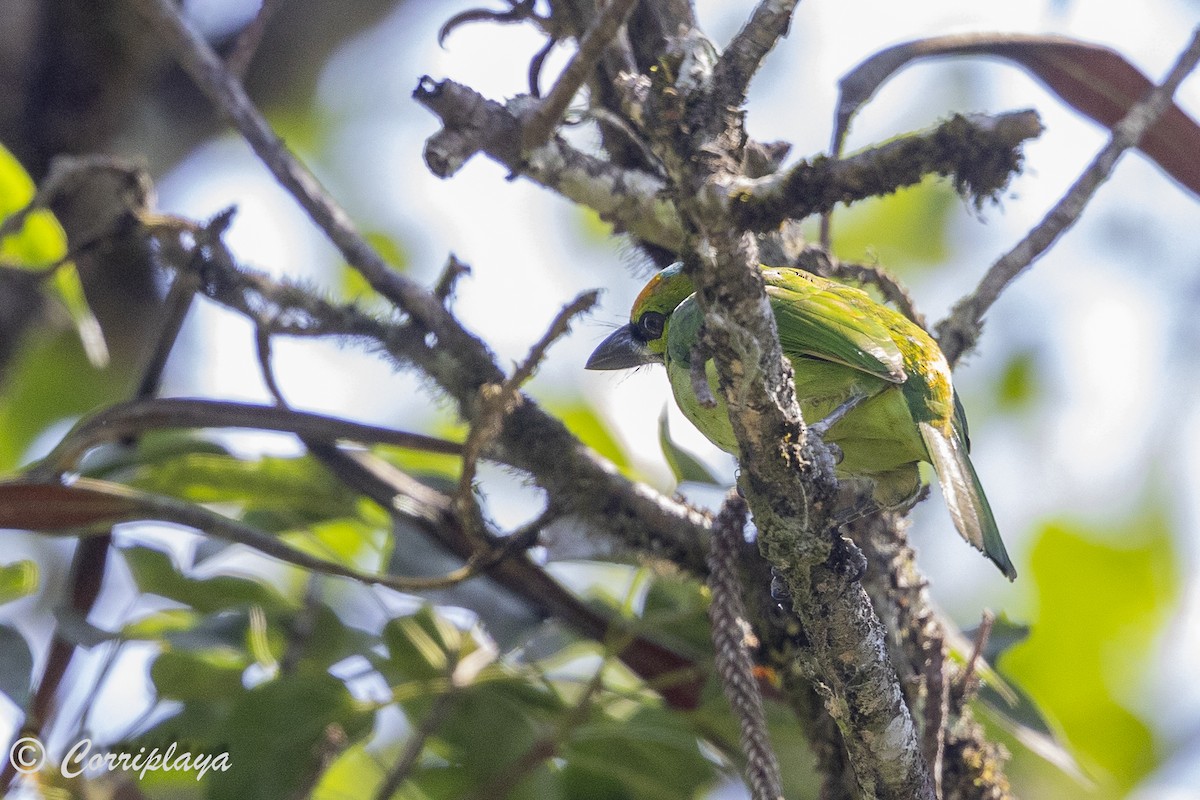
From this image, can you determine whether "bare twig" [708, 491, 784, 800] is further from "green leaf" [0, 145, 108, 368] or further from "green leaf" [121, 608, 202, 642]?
"green leaf" [0, 145, 108, 368]

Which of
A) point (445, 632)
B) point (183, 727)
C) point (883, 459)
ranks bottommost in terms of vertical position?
point (183, 727)

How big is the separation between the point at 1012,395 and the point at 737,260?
5247 mm

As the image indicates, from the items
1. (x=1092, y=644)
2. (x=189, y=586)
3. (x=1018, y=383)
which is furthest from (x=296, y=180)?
(x=1018, y=383)

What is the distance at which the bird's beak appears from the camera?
9.22 feet

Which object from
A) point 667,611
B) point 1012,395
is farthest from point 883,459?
point 1012,395

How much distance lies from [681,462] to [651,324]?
0.37m

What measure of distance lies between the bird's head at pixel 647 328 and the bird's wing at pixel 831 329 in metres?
0.40

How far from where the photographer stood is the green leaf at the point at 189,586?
2.97 meters

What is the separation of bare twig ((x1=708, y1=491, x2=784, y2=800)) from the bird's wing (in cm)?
36

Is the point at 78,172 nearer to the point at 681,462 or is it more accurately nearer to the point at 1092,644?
the point at 681,462

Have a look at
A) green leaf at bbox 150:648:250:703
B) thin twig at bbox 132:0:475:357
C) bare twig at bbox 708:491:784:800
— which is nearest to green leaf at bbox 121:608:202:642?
green leaf at bbox 150:648:250:703

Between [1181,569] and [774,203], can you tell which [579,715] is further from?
[1181,569]

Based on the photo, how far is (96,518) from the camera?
8.88 ft

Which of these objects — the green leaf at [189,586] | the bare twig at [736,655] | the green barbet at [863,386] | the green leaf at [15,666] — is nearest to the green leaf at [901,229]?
the green barbet at [863,386]
